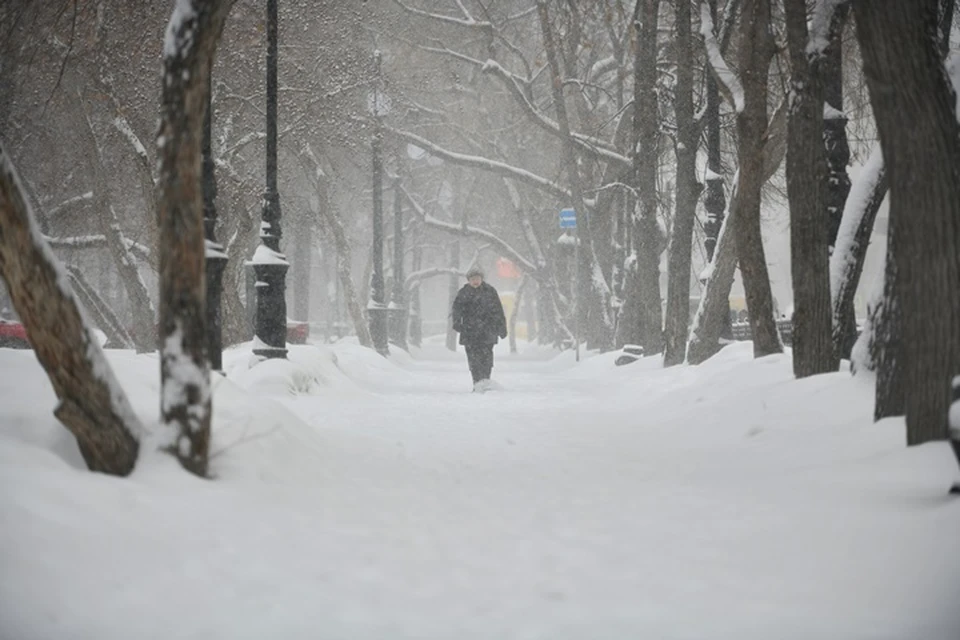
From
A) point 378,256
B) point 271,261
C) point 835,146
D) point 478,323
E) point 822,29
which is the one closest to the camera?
point 822,29

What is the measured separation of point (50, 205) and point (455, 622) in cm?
2459

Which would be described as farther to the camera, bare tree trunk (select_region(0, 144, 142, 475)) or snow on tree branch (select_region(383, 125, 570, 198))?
snow on tree branch (select_region(383, 125, 570, 198))

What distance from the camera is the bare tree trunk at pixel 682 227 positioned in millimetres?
15305

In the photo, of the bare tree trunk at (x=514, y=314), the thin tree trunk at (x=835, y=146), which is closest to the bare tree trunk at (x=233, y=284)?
the thin tree trunk at (x=835, y=146)

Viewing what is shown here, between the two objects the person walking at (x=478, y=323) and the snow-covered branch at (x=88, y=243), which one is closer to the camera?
the person walking at (x=478, y=323)

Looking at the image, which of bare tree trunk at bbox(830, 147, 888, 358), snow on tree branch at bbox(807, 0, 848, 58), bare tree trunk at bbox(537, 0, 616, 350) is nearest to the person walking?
bare tree trunk at bbox(537, 0, 616, 350)

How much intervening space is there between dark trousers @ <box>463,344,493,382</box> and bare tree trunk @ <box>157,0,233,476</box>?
31.7 feet

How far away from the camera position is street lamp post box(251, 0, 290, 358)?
11.9 metres

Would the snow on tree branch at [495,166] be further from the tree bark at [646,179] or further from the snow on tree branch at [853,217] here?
the snow on tree branch at [853,217]

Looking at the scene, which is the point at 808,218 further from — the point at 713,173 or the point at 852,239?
the point at 713,173

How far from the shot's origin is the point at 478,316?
1505 centimetres

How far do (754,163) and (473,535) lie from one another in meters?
7.15

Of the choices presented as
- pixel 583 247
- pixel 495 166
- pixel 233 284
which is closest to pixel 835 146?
pixel 233 284

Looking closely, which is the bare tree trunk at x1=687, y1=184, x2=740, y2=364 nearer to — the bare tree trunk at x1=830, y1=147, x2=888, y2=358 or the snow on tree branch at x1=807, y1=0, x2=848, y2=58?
the bare tree trunk at x1=830, y1=147, x2=888, y2=358
